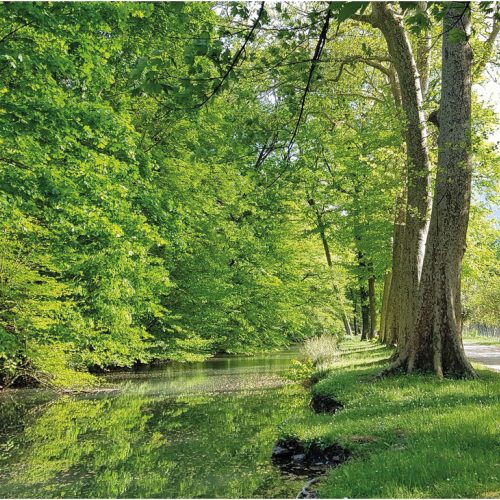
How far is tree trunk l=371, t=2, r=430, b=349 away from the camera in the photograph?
46.3ft

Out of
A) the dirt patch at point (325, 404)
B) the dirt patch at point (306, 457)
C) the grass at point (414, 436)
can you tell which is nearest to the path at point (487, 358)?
the dirt patch at point (325, 404)

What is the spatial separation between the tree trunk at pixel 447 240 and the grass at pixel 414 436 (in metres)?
0.62

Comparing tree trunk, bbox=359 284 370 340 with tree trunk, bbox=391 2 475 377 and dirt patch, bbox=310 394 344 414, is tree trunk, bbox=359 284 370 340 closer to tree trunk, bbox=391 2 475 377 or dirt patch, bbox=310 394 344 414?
dirt patch, bbox=310 394 344 414

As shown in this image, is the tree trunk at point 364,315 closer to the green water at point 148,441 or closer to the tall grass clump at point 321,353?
the tall grass clump at point 321,353

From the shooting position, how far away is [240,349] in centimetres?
2788

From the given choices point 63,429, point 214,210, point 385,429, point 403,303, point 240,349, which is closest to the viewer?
point 385,429

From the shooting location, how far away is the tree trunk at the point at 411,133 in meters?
14.1

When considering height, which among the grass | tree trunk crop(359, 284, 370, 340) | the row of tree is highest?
the row of tree

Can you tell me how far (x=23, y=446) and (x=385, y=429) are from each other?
6.94 m

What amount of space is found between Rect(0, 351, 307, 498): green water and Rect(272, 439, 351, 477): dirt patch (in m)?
0.25

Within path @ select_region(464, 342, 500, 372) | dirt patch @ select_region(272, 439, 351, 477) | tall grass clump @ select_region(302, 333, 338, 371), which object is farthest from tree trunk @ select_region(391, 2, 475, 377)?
tall grass clump @ select_region(302, 333, 338, 371)

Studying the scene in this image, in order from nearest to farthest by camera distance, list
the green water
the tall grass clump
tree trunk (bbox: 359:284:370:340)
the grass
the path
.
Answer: the grass < the green water < the tall grass clump < the path < tree trunk (bbox: 359:284:370:340)

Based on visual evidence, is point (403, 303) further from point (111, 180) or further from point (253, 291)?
point (253, 291)

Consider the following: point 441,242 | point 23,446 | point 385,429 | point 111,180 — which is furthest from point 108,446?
point 441,242
